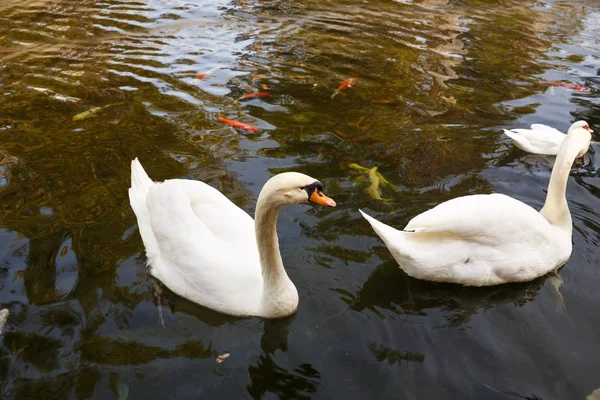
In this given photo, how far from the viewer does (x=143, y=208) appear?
483 cm

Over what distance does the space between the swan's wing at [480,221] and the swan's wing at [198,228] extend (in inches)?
53.9

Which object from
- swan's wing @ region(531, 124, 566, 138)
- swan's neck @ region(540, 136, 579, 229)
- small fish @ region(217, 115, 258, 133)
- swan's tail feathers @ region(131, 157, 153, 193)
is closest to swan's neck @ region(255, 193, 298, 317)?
swan's tail feathers @ region(131, 157, 153, 193)

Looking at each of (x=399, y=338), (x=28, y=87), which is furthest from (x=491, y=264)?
(x=28, y=87)

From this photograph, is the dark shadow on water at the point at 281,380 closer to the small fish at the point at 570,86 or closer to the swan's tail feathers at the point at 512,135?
the swan's tail feathers at the point at 512,135

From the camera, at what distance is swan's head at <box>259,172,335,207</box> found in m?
3.51

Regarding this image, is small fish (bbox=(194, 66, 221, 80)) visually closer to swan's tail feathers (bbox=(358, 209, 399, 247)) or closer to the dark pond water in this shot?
the dark pond water

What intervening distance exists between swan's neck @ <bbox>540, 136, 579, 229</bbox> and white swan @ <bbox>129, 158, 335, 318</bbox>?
251cm

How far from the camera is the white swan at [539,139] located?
6.70 meters

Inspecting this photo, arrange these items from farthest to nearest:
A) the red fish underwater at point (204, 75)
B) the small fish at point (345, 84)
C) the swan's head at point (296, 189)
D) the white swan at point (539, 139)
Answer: the red fish underwater at point (204, 75) → the small fish at point (345, 84) → the white swan at point (539, 139) → the swan's head at point (296, 189)

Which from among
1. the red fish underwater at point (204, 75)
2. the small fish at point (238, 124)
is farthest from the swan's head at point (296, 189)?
the red fish underwater at point (204, 75)

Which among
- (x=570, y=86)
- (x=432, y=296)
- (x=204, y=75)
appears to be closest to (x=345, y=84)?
(x=204, y=75)

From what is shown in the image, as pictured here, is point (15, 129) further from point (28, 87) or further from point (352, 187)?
point (352, 187)

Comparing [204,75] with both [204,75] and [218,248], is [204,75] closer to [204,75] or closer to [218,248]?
[204,75]

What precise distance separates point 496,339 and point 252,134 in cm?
420
